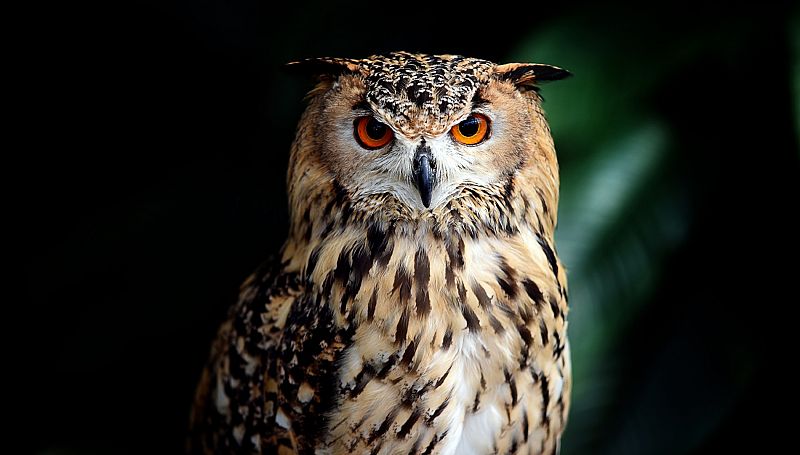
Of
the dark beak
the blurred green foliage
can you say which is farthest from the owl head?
the blurred green foliage

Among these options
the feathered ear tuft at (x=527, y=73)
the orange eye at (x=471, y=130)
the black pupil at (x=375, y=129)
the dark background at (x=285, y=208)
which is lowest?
the dark background at (x=285, y=208)

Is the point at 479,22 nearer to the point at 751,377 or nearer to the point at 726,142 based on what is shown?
the point at 726,142

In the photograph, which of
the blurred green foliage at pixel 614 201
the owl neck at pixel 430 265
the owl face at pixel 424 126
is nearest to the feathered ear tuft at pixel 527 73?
the owl face at pixel 424 126

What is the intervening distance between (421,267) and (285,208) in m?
1.21

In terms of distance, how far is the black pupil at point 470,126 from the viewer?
1.26m

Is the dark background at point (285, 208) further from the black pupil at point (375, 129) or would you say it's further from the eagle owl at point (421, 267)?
the black pupil at point (375, 129)

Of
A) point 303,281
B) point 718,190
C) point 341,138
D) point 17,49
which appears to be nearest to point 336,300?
point 303,281

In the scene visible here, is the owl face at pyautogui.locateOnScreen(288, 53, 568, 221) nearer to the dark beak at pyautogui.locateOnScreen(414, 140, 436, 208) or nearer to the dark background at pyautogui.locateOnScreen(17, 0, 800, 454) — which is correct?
the dark beak at pyautogui.locateOnScreen(414, 140, 436, 208)

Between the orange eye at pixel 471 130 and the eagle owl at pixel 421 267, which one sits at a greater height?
the orange eye at pixel 471 130

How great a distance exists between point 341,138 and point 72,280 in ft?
5.03

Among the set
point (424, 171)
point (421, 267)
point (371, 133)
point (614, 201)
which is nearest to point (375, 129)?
point (371, 133)

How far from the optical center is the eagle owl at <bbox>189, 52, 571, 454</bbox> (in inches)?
50.1

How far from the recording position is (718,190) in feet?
7.71

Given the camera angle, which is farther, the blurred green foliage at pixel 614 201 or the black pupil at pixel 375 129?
the blurred green foliage at pixel 614 201
